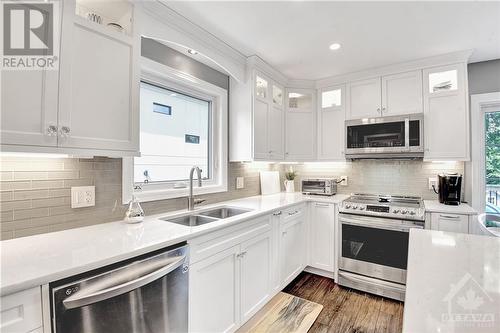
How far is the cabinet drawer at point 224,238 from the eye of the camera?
1.49m

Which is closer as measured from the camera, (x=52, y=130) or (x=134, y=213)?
(x=52, y=130)

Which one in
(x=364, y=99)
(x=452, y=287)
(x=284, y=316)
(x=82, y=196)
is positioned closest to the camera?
(x=452, y=287)

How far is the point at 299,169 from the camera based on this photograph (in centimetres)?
371

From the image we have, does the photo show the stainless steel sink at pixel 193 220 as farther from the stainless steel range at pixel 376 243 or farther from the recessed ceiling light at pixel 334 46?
the recessed ceiling light at pixel 334 46

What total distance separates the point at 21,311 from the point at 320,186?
9.52ft

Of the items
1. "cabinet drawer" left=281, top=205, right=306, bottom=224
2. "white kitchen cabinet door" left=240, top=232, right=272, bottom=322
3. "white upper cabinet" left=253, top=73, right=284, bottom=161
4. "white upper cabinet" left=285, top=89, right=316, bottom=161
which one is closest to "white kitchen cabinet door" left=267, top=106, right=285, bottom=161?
"white upper cabinet" left=253, top=73, right=284, bottom=161

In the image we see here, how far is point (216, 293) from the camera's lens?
5.33ft

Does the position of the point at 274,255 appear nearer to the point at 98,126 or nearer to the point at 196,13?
the point at 98,126

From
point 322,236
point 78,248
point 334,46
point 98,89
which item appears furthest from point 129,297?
point 334,46

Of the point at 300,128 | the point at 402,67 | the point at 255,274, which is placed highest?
the point at 402,67

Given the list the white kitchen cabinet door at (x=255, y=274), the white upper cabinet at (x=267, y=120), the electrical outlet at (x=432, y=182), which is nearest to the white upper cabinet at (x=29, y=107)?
the white kitchen cabinet door at (x=255, y=274)

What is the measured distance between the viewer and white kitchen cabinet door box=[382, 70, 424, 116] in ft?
8.75

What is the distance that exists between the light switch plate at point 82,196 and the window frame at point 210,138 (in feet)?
0.68

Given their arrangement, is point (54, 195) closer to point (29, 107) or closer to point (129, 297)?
point (29, 107)
